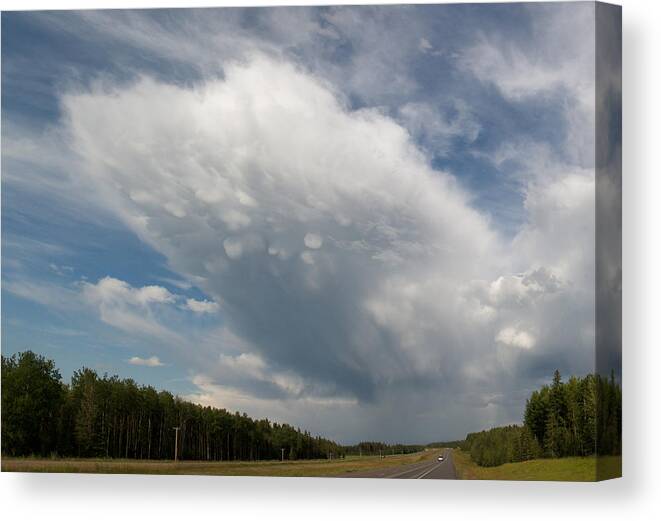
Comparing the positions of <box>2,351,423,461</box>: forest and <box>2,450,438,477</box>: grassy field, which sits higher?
<box>2,351,423,461</box>: forest

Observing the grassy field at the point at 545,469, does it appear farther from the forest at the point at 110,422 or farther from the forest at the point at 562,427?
the forest at the point at 110,422

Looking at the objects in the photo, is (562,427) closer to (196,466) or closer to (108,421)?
(196,466)

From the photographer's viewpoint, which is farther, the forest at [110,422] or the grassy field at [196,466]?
the forest at [110,422]

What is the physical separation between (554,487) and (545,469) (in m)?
0.49

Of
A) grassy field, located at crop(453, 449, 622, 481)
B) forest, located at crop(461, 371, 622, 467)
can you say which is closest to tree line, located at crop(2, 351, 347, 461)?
grassy field, located at crop(453, 449, 622, 481)

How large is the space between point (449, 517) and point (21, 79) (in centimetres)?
1610

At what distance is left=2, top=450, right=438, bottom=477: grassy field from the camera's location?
24.7 meters

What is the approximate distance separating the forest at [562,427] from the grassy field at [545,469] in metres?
0.15

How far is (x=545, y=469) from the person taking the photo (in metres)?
23.5

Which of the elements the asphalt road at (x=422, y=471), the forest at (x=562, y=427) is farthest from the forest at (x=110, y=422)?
the forest at (x=562, y=427)

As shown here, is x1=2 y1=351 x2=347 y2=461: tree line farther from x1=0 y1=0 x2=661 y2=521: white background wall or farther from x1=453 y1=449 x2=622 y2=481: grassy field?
x1=453 y1=449 x2=622 y2=481: grassy field

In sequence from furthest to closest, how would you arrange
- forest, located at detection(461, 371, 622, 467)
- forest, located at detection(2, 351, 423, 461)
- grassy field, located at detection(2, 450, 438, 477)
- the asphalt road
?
forest, located at detection(2, 351, 423, 461)
grassy field, located at detection(2, 450, 438, 477)
the asphalt road
forest, located at detection(461, 371, 622, 467)

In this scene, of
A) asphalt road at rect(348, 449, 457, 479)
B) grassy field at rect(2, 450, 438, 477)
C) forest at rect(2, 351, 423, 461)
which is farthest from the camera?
forest at rect(2, 351, 423, 461)

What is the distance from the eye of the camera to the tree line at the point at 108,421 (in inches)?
1002
